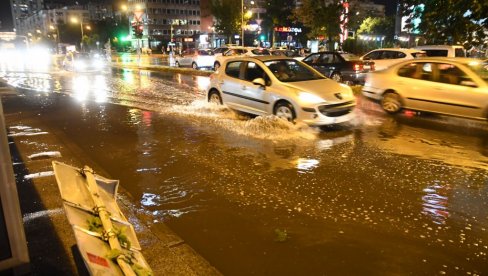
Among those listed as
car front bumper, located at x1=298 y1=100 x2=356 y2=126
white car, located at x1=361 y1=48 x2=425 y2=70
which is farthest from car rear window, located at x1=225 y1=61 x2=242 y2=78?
white car, located at x1=361 y1=48 x2=425 y2=70

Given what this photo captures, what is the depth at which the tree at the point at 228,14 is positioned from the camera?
59.6m

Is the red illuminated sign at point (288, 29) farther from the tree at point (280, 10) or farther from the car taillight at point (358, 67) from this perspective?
the car taillight at point (358, 67)

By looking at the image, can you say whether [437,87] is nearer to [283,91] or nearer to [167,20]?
[283,91]

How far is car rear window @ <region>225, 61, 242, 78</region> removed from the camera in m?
10.6

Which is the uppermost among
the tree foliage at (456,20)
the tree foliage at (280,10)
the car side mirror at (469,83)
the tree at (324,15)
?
the tree foliage at (280,10)

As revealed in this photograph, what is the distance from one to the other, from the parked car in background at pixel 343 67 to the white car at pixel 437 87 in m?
6.85

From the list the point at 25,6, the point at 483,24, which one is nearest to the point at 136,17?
the point at 483,24

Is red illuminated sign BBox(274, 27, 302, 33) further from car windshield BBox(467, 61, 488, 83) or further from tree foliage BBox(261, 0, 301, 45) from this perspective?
car windshield BBox(467, 61, 488, 83)

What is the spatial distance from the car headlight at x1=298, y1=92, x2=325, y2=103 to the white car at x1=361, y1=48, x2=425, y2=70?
9.62 m

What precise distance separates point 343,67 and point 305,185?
1334cm

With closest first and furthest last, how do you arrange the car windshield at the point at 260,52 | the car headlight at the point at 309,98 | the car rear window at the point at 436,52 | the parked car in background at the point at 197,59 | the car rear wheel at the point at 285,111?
the car headlight at the point at 309,98, the car rear wheel at the point at 285,111, the car rear window at the point at 436,52, the car windshield at the point at 260,52, the parked car in background at the point at 197,59

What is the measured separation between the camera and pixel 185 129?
9461 mm

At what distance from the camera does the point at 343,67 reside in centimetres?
1806

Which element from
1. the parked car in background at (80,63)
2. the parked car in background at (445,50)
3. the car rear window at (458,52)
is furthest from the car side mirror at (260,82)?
the parked car in background at (80,63)
